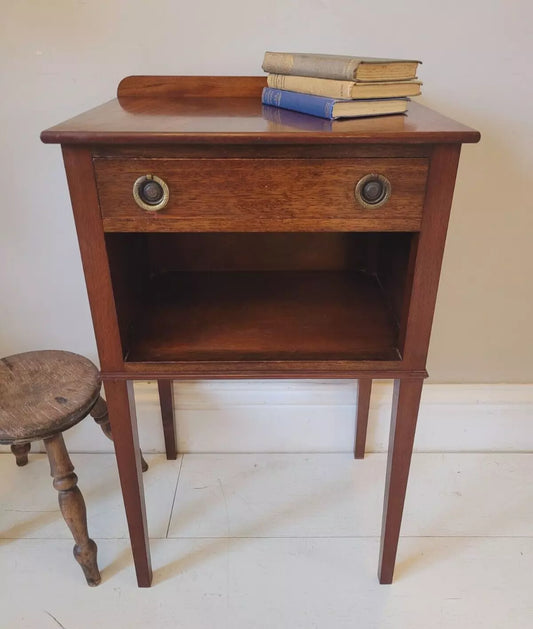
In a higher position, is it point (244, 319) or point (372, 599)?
point (244, 319)

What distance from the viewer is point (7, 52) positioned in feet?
3.11

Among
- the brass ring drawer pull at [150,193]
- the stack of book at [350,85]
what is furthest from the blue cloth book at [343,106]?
the brass ring drawer pull at [150,193]

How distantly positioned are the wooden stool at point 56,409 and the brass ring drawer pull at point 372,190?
0.60 meters

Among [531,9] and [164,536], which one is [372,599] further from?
[531,9]

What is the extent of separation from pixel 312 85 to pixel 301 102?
0.09ft

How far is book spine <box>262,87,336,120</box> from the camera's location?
68cm

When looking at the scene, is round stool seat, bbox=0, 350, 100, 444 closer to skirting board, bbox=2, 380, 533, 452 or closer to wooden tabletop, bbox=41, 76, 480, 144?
skirting board, bbox=2, 380, 533, 452

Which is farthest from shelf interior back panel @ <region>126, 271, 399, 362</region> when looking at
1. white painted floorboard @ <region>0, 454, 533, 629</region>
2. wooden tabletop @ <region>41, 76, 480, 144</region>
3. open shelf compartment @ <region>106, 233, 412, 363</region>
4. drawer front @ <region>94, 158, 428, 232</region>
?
white painted floorboard @ <region>0, 454, 533, 629</region>

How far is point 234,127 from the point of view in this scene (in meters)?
0.64

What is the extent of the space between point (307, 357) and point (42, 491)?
78cm

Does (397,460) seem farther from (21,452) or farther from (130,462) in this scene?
(21,452)

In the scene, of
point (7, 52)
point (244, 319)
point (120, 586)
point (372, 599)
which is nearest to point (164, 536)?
point (120, 586)

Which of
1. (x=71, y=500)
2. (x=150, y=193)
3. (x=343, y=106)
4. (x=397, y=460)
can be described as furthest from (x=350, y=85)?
(x=71, y=500)

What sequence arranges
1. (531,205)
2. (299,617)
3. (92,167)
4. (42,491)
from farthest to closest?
(42,491) → (531,205) → (299,617) → (92,167)
